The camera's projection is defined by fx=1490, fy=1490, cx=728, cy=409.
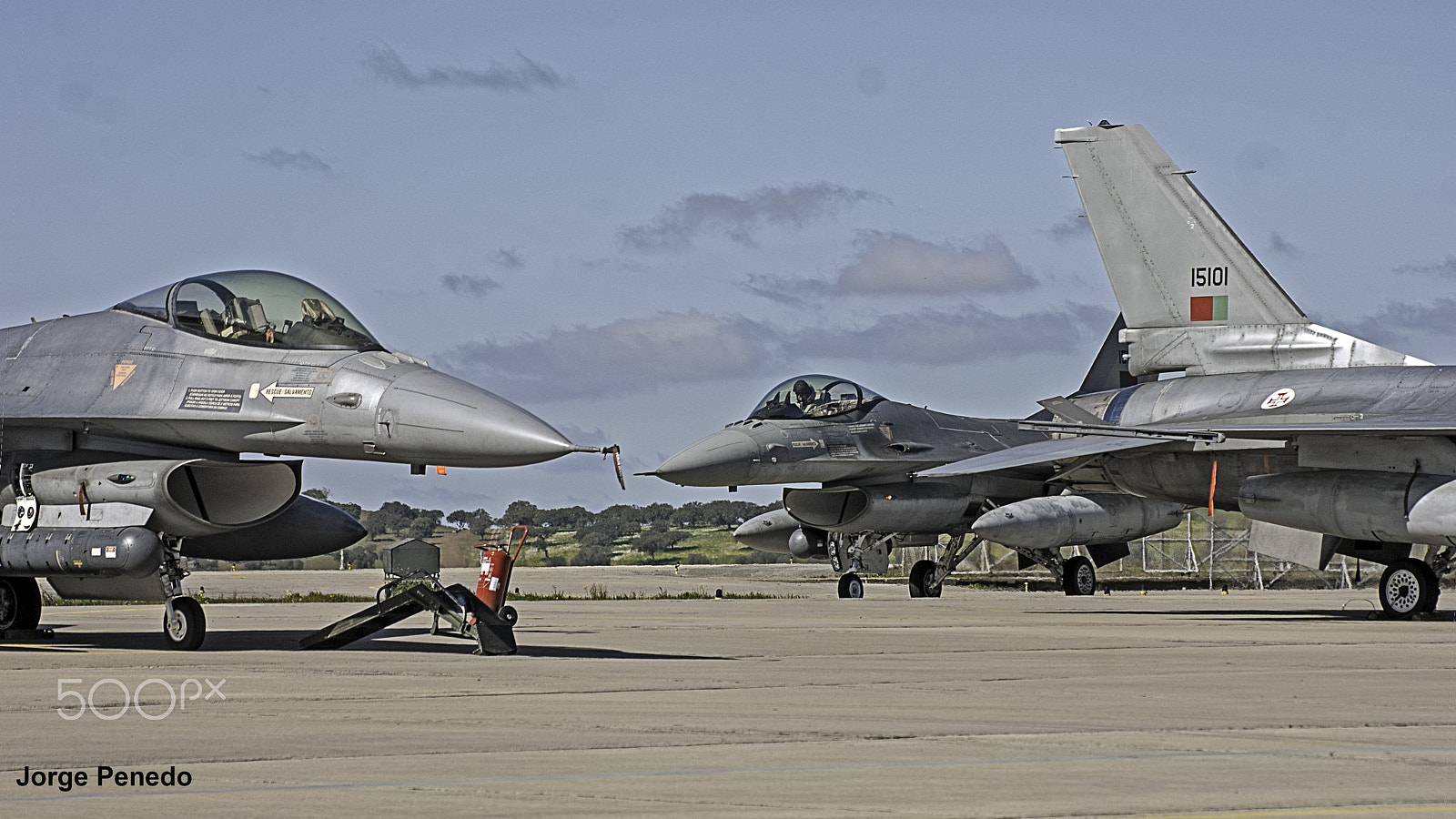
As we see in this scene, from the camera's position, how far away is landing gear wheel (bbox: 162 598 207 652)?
34.1ft

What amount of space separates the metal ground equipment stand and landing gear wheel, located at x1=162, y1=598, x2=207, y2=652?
1.09 m

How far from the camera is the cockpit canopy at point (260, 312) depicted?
10820 millimetres

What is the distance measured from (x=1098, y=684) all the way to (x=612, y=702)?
2722mm

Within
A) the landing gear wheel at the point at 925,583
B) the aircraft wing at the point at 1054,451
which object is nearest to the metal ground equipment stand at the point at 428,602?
the aircraft wing at the point at 1054,451

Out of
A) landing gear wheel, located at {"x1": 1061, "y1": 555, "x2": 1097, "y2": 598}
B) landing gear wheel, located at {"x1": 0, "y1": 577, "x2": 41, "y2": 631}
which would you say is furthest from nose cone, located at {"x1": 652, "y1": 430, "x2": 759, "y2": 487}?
landing gear wheel, located at {"x1": 0, "y1": 577, "x2": 41, "y2": 631}

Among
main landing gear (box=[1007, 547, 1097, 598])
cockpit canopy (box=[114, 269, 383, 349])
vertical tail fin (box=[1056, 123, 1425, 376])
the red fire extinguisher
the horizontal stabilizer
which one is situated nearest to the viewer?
cockpit canopy (box=[114, 269, 383, 349])

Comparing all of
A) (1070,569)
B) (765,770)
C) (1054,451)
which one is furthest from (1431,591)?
(765,770)

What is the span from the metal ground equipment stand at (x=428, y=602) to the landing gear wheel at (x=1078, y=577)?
51.9 ft

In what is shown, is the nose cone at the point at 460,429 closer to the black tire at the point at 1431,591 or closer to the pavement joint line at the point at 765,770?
the pavement joint line at the point at 765,770

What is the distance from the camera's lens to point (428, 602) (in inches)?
399

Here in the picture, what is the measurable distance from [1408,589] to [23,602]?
13.3 meters

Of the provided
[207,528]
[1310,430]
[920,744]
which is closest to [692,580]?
[1310,430]

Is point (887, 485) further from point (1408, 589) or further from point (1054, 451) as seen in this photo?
point (1408, 589)

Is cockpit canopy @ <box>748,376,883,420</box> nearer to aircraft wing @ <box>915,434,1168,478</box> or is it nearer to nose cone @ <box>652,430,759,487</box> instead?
nose cone @ <box>652,430,759,487</box>
